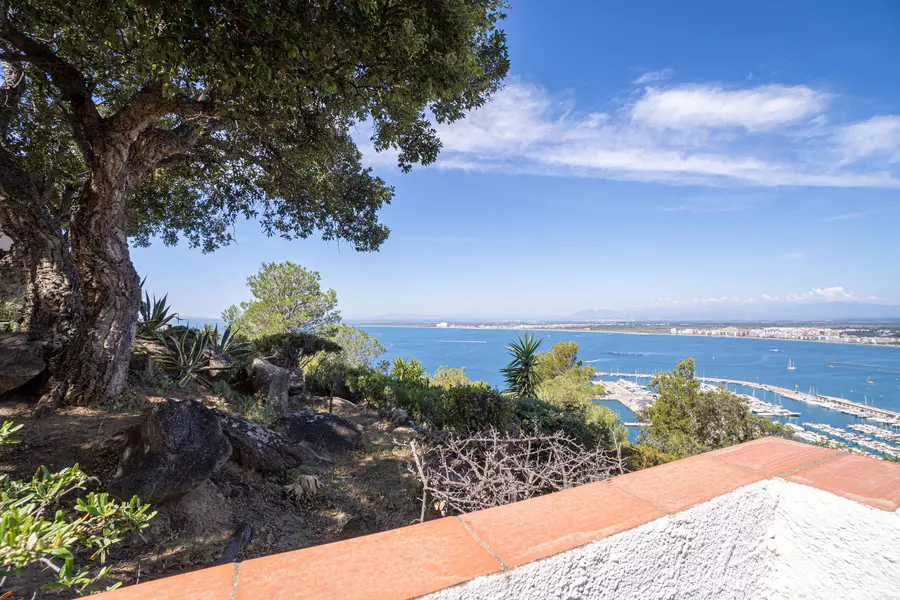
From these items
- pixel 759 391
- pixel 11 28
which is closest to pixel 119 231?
pixel 11 28

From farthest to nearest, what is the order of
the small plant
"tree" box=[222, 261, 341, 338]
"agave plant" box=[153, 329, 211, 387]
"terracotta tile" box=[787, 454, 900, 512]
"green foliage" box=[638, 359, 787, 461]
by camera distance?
"tree" box=[222, 261, 341, 338]
"green foliage" box=[638, 359, 787, 461]
"agave plant" box=[153, 329, 211, 387]
the small plant
"terracotta tile" box=[787, 454, 900, 512]

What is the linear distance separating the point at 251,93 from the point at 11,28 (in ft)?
9.58

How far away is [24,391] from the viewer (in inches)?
182

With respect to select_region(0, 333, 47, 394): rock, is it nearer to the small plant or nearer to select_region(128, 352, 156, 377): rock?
select_region(128, 352, 156, 377): rock

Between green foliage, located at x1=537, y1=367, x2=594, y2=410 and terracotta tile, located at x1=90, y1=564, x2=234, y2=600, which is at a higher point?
terracotta tile, located at x1=90, y1=564, x2=234, y2=600

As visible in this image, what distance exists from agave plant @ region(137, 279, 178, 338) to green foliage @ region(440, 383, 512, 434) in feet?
19.4

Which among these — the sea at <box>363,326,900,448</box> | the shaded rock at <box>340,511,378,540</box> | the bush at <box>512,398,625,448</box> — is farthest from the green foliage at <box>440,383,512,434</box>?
the sea at <box>363,326,900,448</box>

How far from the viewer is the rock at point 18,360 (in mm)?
4312

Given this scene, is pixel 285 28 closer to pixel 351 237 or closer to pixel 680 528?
pixel 680 528

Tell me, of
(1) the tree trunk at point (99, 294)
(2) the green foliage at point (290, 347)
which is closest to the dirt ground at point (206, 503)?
(1) the tree trunk at point (99, 294)

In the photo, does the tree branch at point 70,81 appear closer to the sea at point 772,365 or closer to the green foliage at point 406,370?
the green foliage at point 406,370

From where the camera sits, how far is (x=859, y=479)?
1.26m

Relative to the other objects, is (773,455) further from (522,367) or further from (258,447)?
(522,367)

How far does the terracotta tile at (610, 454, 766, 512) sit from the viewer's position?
1.15 meters
